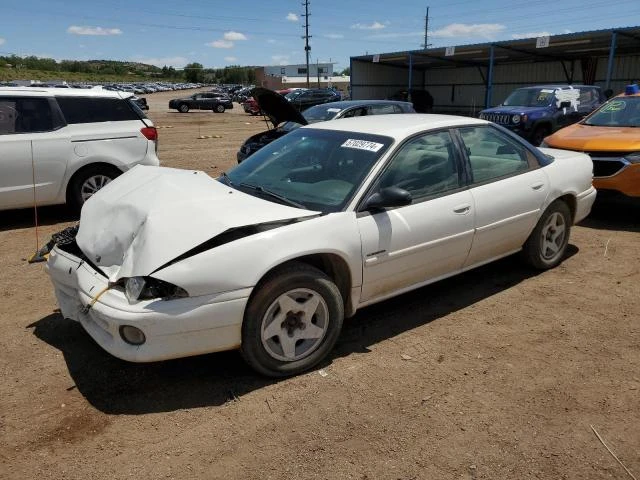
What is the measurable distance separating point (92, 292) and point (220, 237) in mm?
816

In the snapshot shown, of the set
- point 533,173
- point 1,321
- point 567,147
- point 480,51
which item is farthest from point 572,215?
point 480,51

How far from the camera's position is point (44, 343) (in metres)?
3.70

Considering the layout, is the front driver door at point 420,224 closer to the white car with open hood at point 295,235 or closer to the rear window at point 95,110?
the white car with open hood at point 295,235

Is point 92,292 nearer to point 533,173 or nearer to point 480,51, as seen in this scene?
point 533,173

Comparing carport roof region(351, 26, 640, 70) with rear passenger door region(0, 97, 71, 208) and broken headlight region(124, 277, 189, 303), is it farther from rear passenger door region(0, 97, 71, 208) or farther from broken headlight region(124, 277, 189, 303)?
broken headlight region(124, 277, 189, 303)

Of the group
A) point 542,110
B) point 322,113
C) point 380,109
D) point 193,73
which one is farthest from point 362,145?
point 193,73

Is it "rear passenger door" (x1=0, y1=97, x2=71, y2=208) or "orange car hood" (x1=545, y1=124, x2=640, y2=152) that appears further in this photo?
"orange car hood" (x1=545, y1=124, x2=640, y2=152)

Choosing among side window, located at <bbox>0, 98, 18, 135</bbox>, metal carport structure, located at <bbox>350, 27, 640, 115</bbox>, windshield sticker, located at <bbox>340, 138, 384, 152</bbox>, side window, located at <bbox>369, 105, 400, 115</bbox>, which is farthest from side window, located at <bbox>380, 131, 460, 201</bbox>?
metal carport structure, located at <bbox>350, 27, 640, 115</bbox>

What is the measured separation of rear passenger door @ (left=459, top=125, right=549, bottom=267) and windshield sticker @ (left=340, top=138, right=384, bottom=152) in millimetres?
881

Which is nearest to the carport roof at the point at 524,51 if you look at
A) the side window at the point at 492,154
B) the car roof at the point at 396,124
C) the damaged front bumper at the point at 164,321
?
the side window at the point at 492,154

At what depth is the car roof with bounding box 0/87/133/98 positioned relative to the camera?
6629 millimetres

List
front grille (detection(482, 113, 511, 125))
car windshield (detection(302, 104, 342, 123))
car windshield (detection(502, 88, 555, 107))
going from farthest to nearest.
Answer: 1. car windshield (detection(502, 88, 555, 107))
2. front grille (detection(482, 113, 511, 125))
3. car windshield (detection(302, 104, 342, 123))

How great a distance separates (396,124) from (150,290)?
233 cm

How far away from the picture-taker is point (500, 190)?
14.0 ft
